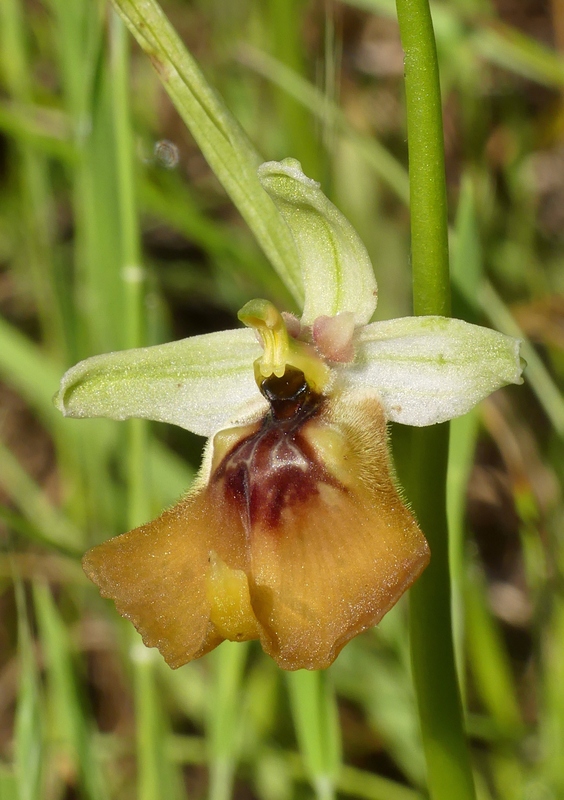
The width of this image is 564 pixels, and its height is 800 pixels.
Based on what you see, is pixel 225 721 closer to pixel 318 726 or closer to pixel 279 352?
pixel 318 726

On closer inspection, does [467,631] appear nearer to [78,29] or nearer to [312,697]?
[312,697]

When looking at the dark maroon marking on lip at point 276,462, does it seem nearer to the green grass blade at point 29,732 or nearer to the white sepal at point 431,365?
the white sepal at point 431,365

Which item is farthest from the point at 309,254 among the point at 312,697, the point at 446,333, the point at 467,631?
the point at 467,631

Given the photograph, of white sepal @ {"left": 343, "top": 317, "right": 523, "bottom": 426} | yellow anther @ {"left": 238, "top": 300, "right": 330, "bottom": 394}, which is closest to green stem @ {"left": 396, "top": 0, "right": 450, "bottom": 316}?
white sepal @ {"left": 343, "top": 317, "right": 523, "bottom": 426}

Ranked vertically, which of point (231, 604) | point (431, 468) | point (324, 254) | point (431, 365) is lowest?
point (231, 604)

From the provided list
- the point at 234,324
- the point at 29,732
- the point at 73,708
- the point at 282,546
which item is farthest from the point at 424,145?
the point at 234,324

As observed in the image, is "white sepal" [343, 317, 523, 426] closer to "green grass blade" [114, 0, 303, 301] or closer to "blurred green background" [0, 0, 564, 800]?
"blurred green background" [0, 0, 564, 800]
